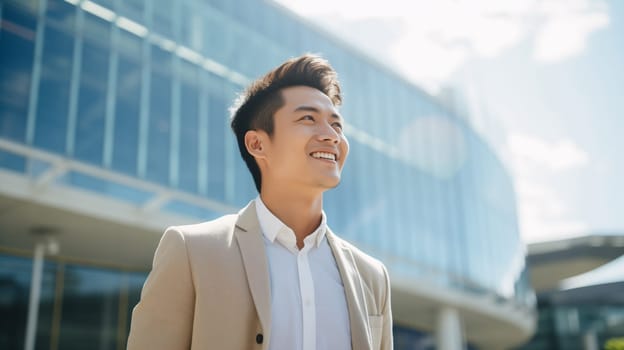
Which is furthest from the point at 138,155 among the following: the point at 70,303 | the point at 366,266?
the point at 366,266

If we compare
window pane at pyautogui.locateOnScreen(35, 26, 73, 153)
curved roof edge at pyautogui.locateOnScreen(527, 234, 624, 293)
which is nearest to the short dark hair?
window pane at pyautogui.locateOnScreen(35, 26, 73, 153)

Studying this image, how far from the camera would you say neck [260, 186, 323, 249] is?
2377mm

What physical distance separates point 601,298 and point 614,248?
22.5 feet

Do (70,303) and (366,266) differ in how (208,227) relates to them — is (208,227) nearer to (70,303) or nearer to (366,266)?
(366,266)

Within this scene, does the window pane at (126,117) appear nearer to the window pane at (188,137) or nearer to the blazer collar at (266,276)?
the window pane at (188,137)

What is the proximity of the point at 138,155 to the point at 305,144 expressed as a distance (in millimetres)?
11865

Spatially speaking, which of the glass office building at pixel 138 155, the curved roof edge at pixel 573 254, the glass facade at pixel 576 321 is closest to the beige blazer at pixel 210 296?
the glass office building at pixel 138 155

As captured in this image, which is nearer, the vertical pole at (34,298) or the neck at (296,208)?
the neck at (296,208)

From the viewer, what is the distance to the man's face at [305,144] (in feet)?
7.52

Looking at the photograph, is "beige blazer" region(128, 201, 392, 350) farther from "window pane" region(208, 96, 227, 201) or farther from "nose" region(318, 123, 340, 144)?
"window pane" region(208, 96, 227, 201)

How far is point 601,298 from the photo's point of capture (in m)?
38.7

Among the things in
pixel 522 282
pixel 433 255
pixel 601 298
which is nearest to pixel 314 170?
pixel 433 255

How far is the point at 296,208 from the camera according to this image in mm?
2383

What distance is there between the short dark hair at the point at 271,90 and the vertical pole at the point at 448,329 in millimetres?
19767
